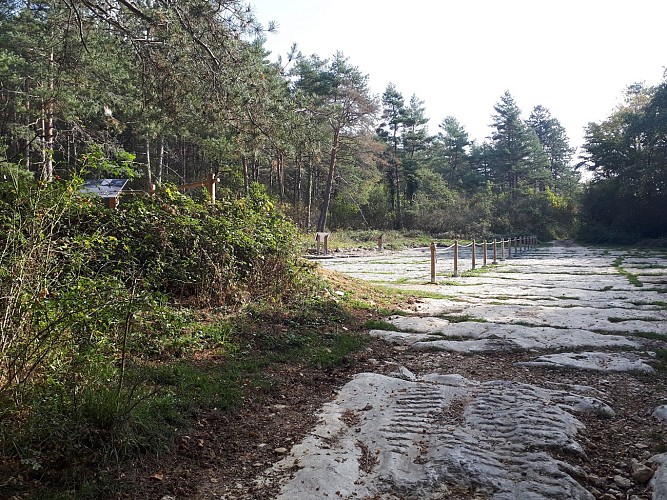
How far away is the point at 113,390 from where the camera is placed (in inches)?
112

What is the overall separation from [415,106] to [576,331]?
48.4m

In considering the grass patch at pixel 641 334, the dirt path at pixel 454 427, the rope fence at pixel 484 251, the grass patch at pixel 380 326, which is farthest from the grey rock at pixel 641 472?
the rope fence at pixel 484 251

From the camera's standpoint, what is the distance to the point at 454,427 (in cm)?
305

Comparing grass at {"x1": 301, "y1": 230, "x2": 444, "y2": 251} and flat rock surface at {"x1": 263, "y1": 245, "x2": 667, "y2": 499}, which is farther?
grass at {"x1": 301, "y1": 230, "x2": 444, "y2": 251}

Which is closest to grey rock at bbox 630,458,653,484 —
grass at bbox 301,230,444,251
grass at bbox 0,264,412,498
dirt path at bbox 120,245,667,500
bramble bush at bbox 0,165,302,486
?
dirt path at bbox 120,245,667,500

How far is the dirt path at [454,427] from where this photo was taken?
2.43 meters

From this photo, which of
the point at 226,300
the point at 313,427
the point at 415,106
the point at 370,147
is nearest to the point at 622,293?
the point at 226,300

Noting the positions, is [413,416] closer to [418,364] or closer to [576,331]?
[418,364]

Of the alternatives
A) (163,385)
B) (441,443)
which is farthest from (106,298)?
(441,443)

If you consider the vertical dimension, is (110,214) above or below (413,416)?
above

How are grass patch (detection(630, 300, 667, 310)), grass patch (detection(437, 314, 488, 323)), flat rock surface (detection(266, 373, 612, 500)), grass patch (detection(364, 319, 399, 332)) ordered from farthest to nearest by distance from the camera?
1. grass patch (detection(630, 300, 667, 310))
2. grass patch (detection(437, 314, 488, 323))
3. grass patch (detection(364, 319, 399, 332))
4. flat rock surface (detection(266, 373, 612, 500))

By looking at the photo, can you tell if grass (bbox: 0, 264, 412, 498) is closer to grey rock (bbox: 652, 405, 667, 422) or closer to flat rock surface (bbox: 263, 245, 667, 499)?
flat rock surface (bbox: 263, 245, 667, 499)

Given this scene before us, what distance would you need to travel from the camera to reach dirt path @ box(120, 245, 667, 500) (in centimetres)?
243

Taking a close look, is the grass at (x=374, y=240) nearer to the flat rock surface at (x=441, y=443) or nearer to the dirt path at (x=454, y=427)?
the dirt path at (x=454, y=427)
